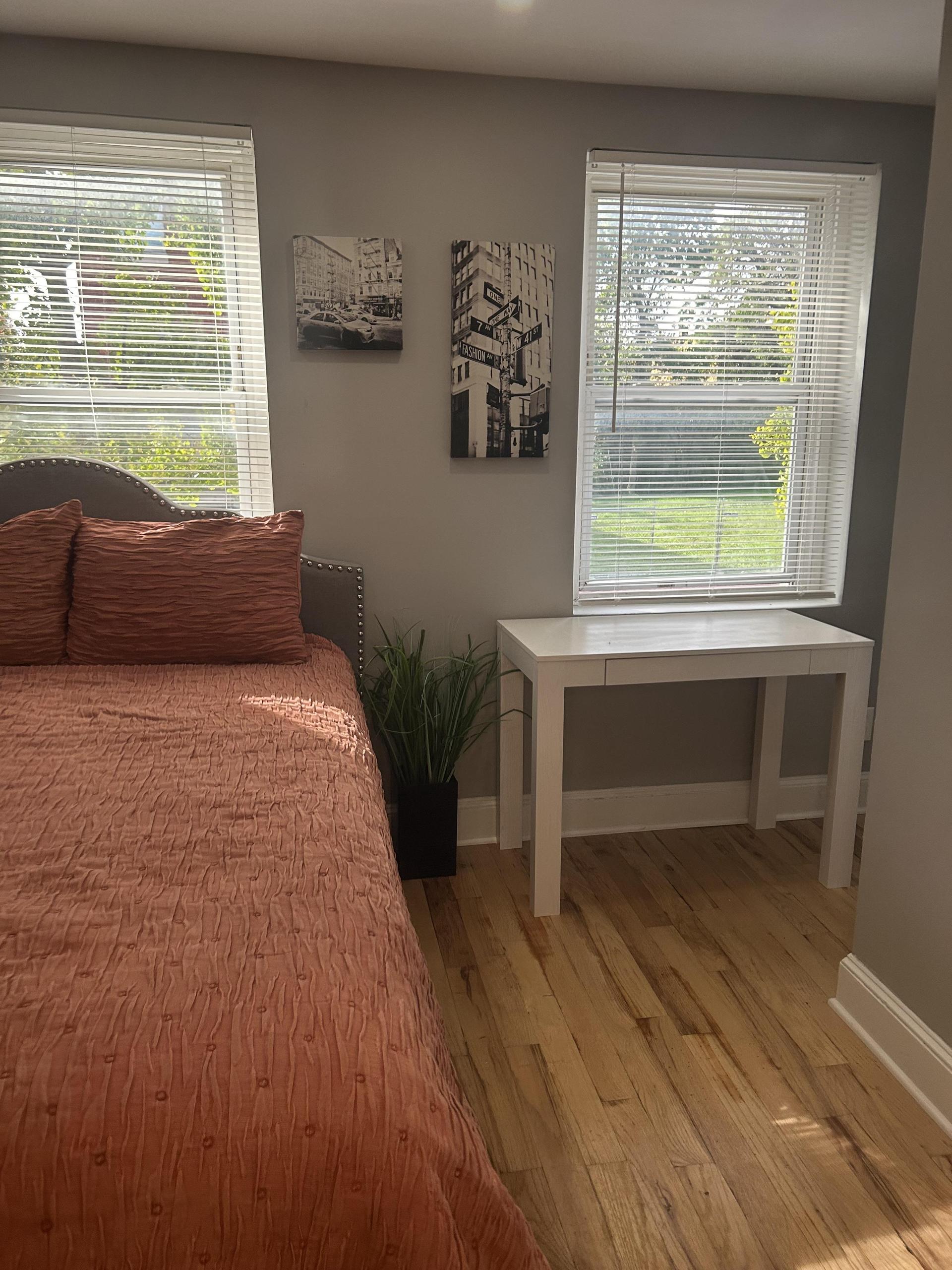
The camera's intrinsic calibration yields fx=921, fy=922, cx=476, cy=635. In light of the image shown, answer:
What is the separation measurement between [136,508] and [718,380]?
76.1 inches

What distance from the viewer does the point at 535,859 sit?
265cm

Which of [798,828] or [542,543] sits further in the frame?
[798,828]

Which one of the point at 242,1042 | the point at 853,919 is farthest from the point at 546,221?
the point at 242,1042

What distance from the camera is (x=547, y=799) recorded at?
2660 mm

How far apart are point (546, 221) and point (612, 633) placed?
129cm

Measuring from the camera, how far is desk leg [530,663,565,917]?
2611 millimetres

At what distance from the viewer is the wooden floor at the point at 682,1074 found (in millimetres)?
1603

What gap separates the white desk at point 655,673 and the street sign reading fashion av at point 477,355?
2.70 ft

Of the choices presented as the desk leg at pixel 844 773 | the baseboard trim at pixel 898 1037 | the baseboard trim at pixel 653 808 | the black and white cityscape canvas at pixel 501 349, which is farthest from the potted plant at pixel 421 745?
the baseboard trim at pixel 898 1037

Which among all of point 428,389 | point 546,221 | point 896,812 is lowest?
point 896,812

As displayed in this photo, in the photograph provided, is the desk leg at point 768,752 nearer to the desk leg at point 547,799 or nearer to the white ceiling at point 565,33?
the desk leg at point 547,799

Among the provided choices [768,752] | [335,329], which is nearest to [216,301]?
[335,329]

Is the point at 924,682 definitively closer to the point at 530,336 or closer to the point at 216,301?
the point at 530,336

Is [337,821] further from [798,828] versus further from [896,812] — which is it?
[798,828]
